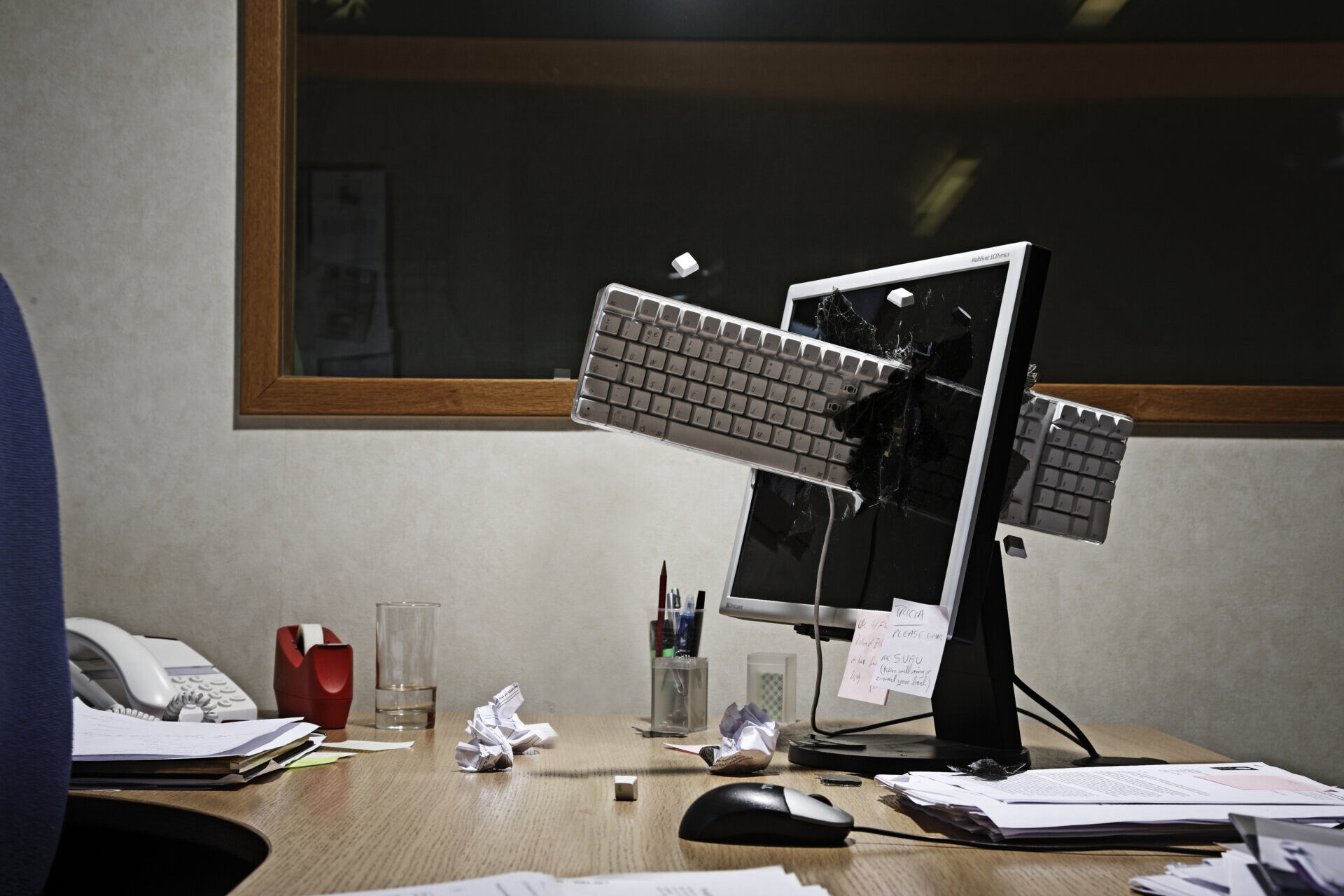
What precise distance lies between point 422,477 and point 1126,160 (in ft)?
3.82

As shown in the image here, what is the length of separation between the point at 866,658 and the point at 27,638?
69cm

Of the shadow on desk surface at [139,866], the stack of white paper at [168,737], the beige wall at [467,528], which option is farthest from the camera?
the beige wall at [467,528]

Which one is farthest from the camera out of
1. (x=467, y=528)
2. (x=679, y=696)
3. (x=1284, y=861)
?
(x=467, y=528)

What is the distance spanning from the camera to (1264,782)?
85 cm

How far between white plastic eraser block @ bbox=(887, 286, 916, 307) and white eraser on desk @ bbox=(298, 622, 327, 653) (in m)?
0.81

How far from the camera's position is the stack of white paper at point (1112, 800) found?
718 mm

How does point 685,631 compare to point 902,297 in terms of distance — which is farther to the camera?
point 685,631

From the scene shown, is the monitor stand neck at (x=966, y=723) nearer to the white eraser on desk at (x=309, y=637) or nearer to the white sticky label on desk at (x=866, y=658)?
the white sticky label on desk at (x=866, y=658)

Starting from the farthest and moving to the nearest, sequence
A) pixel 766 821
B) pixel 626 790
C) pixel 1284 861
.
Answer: pixel 626 790 → pixel 766 821 → pixel 1284 861

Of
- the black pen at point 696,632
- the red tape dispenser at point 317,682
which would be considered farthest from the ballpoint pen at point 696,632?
the red tape dispenser at point 317,682

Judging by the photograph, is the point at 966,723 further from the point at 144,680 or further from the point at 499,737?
the point at 144,680

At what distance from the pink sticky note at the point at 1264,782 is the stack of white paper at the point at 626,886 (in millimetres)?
444

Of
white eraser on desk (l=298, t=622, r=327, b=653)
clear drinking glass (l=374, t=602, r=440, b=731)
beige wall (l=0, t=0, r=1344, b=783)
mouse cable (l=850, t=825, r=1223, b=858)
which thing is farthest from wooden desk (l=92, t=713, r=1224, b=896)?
beige wall (l=0, t=0, r=1344, b=783)

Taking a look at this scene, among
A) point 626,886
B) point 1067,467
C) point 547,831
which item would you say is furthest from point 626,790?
point 1067,467
